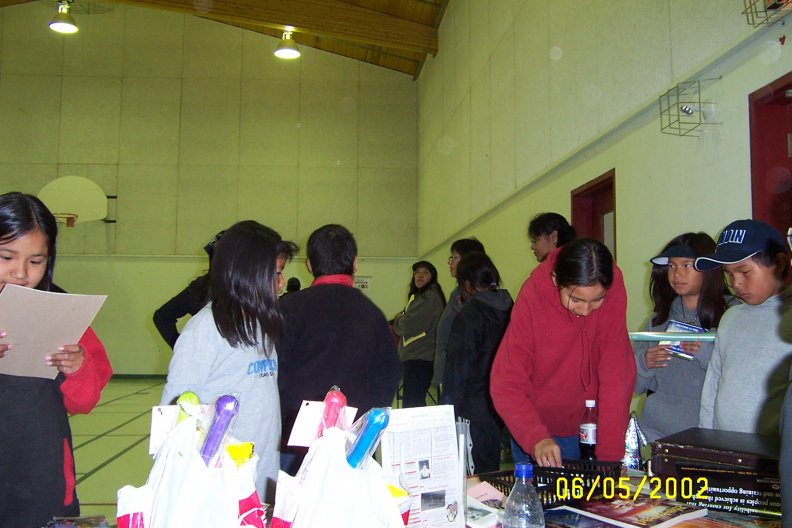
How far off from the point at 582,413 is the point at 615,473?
47cm

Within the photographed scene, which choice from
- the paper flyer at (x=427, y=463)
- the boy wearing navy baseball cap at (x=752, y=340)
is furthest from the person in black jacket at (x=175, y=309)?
the boy wearing navy baseball cap at (x=752, y=340)

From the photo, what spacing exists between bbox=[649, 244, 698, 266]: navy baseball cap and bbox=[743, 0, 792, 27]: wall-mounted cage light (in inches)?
33.5

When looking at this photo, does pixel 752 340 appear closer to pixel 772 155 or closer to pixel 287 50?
pixel 772 155

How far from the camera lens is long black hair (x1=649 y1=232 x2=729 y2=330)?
205 centimetres

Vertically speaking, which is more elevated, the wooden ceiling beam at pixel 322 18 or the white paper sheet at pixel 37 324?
the wooden ceiling beam at pixel 322 18

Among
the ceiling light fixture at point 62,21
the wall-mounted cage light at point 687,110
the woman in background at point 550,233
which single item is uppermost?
the ceiling light fixture at point 62,21

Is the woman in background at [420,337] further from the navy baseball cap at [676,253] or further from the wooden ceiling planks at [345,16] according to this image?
the wooden ceiling planks at [345,16]

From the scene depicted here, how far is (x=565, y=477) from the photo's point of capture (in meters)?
1.31

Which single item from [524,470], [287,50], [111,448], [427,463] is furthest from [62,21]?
[524,470]
